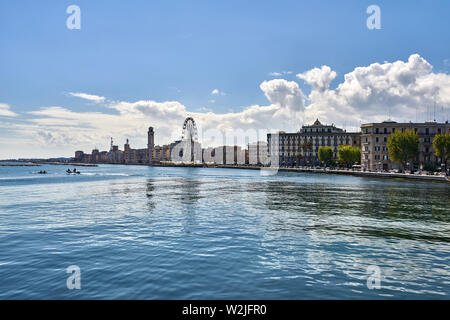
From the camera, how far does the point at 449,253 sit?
2142cm

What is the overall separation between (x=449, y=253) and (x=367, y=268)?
719 cm

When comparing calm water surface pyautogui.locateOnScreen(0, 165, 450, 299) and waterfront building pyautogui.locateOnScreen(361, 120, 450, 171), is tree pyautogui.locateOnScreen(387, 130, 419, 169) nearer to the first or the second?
waterfront building pyautogui.locateOnScreen(361, 120, 450, 171)

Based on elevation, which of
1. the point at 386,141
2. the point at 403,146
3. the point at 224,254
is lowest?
the point at 224,254

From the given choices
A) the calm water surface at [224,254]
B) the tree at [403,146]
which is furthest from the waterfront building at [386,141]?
the calm water surface at [224,254]

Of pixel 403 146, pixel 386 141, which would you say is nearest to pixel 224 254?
pixel 403 146

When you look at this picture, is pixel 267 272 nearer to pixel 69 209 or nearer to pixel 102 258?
pixel 102 258

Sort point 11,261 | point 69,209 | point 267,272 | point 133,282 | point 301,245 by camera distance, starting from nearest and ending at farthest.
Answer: point 133,282, point 267,272, point 11,261, point 301,245, point 69,209

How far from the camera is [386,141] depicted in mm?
140875

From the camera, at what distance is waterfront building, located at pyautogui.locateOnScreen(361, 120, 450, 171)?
137 m

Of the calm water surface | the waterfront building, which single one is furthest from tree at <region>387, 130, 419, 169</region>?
the calm water surface

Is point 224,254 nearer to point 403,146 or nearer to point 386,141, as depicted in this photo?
point 403,146

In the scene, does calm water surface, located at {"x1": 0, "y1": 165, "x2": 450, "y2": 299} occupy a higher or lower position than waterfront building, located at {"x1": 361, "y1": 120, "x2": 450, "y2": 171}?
lower

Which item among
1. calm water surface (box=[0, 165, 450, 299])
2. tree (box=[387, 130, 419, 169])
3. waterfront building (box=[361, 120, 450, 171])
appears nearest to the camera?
calm water surface (box=[0, 165, 450, 299])
